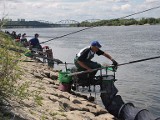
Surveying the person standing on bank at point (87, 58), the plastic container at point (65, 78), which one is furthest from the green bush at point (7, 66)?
the plastic container at point (65, 78)

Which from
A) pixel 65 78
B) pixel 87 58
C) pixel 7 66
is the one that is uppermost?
pixel 7 66

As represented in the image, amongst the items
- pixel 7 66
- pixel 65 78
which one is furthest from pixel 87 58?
pixel 7 66

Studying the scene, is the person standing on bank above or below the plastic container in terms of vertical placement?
above

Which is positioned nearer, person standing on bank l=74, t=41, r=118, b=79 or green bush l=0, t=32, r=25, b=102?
green bush l=0, t=32, r=25, b=102

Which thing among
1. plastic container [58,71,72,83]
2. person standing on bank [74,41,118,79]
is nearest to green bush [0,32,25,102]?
person standing on bank [74,41,118,79]

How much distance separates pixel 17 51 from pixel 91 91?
17.5 ft

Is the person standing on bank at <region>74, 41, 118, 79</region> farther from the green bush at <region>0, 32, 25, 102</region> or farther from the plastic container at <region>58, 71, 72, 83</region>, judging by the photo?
the green bush at <region>0, 32, 25, 102</region>

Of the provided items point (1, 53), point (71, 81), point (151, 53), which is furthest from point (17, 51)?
point (151, 53)

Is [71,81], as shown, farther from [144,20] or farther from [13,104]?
[144,20]

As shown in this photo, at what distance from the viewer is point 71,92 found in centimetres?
1314

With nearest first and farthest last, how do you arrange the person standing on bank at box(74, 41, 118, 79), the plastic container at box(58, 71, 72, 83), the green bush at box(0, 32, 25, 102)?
1. the green bush at box(0, 32, 25, 102)
2. the person standing on bank at box(74, 41, 118, 79)
3. the plastic container at box(58, 71, 72, 83)

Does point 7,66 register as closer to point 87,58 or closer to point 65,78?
Answer: point 87,58

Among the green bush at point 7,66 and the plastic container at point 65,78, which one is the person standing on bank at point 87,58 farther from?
the green bush at point 7,66

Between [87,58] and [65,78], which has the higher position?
[87,58]
